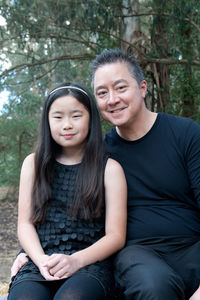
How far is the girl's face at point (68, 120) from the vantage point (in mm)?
2070

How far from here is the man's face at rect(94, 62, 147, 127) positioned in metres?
2.13

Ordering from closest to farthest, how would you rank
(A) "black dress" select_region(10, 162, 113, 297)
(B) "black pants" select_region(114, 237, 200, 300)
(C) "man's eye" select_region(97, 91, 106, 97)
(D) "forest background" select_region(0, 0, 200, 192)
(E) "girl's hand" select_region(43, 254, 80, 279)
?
(B) "black pants" select_region(114, 237, 200, 300)
(E) "girl's hand" select_region(43, 254, 80, 279)
(A) "black dress" select_region(10, 162, 113, 297)
(C) "man's eye" select_region(97, 91, 106, 97)
(D) "forest background" select_region(0, 0, 200, 192)

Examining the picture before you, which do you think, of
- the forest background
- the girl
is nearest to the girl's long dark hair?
the girl

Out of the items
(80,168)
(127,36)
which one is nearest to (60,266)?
(80,168)

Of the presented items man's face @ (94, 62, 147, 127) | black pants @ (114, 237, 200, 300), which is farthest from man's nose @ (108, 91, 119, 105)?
black pants @ (114, 237, 200, 300)

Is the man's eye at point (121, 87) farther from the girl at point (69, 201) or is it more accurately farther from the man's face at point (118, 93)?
the girl at point (69, 201)

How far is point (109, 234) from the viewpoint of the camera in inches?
75.3

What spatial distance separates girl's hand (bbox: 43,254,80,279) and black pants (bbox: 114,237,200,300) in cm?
23

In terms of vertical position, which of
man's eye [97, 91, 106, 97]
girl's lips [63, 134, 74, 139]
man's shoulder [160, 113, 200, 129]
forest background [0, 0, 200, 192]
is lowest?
girl's lips [63, 134, 74, 139]

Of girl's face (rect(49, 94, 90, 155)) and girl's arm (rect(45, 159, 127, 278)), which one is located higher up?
girl's face (rect(49, 94, 90, 155))

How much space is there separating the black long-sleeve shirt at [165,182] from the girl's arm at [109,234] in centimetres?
10

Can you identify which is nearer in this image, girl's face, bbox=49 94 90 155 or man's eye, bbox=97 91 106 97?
girl's face, bbox=49 94 90 155

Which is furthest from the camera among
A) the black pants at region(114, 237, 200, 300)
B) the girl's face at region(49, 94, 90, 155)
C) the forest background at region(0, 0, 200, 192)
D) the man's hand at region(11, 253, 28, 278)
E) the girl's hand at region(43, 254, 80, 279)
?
the forest background at region(0, 0, 200, 192)

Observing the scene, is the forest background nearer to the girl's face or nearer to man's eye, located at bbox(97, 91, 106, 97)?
man's eye, located at bbox(97, 91, 106, 97)
